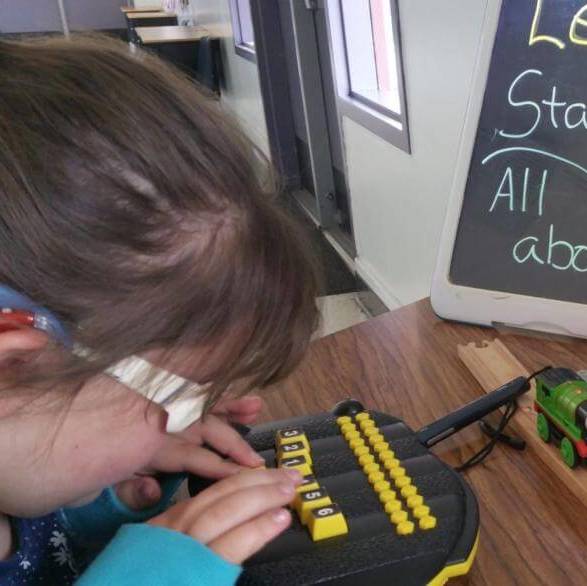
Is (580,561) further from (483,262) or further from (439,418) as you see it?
(483,262)

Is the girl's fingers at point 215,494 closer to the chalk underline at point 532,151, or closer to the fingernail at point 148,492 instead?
the fingernail at point 148,492

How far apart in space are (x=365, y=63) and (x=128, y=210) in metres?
1.58

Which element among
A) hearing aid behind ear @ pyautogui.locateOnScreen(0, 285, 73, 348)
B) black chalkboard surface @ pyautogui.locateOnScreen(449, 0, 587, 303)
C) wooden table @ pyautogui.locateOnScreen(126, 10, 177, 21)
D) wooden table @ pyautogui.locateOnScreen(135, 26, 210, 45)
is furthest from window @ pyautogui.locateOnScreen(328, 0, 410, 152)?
wooden table @ pyautogui.locateOnScreen(126, 10, 177, 21)

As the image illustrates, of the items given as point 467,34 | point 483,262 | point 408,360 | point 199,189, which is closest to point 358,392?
point 408,360

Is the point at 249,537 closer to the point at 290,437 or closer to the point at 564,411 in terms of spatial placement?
the point at 290,437

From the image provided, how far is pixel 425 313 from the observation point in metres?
0.73

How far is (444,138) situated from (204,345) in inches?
33.5

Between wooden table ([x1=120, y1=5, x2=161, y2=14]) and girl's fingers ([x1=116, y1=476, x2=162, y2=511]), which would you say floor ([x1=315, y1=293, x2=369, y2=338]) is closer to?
girl's fingers ([x1=116, y1=476, x2=162, y2=511])

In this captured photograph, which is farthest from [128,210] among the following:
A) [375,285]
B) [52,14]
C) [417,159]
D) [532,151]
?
[52,14]

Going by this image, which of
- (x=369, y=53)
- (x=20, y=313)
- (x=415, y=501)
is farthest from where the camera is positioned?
(x=369, y=53)

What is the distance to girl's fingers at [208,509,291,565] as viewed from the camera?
15.3 inches

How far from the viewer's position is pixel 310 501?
422 millimetres

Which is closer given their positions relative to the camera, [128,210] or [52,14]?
[128,210]

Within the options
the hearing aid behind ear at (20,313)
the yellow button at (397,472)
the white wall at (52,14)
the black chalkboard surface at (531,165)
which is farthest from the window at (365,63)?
the white wall at (52,14)
